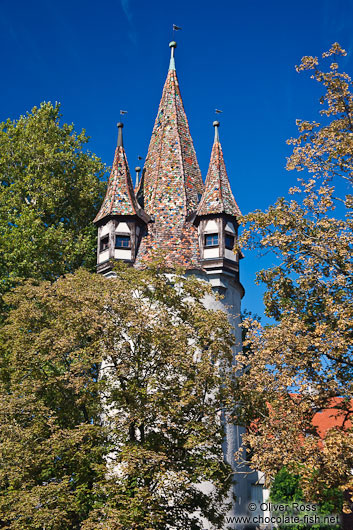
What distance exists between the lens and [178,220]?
27.9 meters

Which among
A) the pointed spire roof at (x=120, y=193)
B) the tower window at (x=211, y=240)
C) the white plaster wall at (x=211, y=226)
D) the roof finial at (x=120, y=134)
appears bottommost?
the tower window at (x=211, y=240)

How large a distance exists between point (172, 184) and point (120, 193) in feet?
8.01

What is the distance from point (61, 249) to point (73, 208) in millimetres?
4037

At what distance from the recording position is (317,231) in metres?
16.5

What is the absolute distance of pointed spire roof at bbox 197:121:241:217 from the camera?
27500mm

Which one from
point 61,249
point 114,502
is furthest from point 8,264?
point 114,502

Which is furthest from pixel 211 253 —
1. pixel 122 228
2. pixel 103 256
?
pixel 103 256

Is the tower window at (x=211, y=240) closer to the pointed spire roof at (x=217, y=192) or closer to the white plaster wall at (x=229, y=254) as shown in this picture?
the white plaster wall at (x=229, y=254)

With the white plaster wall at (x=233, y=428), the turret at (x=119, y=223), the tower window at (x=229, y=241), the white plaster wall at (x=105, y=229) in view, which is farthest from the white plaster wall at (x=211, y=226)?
the white plaster wall at (x=105, y=229)

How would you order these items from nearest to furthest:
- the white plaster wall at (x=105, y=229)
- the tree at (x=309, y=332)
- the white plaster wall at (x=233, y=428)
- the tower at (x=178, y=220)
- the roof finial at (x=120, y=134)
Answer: the tree at (x=309, y=332) → the white plaster wall at (x=233, y=428) → the tower at (x=178, y=220) → the white plaster wall at (x=105, y=229) → the roof finial at (x=120, y=134)

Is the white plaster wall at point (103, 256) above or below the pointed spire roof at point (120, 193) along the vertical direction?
below

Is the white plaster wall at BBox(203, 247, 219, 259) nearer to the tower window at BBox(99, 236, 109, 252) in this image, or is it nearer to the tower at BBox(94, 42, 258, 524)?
the tower at BBox(94, 42, 258, 524)

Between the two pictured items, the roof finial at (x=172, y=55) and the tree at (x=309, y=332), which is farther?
the roof finial at (x=172, y=55)

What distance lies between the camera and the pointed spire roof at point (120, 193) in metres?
27.7
